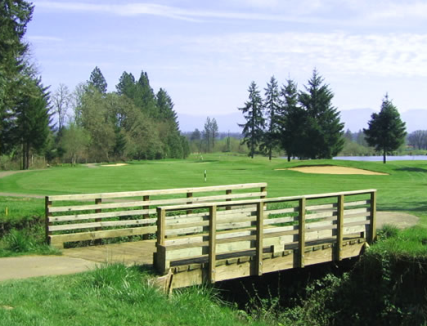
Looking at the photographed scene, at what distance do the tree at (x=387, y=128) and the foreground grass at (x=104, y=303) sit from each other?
5731cm

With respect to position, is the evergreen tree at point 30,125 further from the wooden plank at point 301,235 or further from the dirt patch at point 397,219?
the wooden plank at point 301,235

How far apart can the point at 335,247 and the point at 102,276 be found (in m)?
5.57

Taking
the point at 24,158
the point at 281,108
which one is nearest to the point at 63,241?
the point at 24,158

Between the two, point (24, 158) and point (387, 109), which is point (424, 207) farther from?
point (24, 158)

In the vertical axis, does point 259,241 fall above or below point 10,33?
Answer: below

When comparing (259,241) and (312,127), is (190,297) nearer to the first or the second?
(259,241)

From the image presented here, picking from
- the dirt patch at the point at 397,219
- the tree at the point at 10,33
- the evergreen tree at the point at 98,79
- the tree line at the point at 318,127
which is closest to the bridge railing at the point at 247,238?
the dirt patch at the point at 397,219

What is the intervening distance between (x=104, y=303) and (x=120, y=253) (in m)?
3.46

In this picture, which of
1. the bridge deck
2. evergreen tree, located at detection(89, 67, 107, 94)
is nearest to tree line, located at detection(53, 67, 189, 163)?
evergreen tree, located at detection(89, 67, 107, 94)

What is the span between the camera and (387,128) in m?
61.5

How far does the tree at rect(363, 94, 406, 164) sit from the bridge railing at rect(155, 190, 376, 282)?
5263 cm

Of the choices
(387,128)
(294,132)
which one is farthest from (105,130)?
(387,128)

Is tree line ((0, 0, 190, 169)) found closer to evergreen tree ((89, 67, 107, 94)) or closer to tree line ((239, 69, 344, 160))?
evergreen tree ((89, 67, 107, 94))

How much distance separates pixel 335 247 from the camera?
36.0 ft
